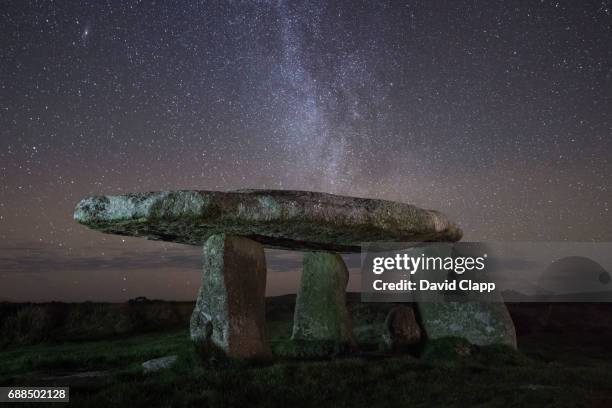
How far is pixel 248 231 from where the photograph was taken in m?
9.21

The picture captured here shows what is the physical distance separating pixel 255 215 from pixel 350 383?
2446 millimetres

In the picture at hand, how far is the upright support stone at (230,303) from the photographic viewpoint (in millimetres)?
9117

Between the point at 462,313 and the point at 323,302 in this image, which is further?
the point at 323,302

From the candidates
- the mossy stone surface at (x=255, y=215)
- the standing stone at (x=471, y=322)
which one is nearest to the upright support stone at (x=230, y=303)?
the mossy stone surface at (x=255, y=215)

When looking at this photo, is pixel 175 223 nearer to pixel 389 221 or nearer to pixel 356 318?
pixel 389 221

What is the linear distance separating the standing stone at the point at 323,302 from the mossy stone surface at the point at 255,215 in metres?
2.18

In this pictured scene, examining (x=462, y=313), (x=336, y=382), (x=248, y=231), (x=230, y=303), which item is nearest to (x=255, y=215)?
(x=248, y=231)

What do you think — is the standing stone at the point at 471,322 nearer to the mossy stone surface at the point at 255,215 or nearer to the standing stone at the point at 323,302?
the standing stone at the point at 323,302

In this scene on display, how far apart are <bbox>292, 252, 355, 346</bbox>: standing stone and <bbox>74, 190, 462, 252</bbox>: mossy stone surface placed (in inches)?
85.8

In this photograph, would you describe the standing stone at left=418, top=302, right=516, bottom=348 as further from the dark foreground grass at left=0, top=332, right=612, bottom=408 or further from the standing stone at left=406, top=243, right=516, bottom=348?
the dark foreground grass at left=0, top=332, right=612, bottom=408

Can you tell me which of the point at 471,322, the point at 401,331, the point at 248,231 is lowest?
the point at 401,331

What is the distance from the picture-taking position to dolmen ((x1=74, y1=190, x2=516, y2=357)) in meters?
8.10

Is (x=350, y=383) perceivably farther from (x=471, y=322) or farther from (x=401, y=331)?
(x=471, y=322)

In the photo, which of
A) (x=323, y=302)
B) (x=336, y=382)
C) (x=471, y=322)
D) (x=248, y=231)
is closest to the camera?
(x=336, y=382)
